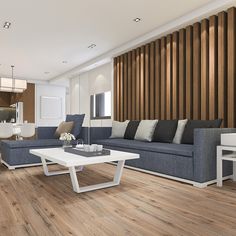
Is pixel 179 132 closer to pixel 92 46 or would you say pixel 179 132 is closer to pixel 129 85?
pixel 129 85

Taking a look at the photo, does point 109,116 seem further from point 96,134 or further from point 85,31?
point 85,31

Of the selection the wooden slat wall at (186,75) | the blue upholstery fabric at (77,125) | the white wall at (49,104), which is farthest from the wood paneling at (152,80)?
the white wall at (49,104)

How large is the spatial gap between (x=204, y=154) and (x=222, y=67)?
4.87 feet

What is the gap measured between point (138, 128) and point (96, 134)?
95 centimetres

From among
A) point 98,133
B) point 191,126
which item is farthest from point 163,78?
point 98,133

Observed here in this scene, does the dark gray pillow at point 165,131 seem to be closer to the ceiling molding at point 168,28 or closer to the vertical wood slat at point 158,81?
the vertical wood slat at point 158,81

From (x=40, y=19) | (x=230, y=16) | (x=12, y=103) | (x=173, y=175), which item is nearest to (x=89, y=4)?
(x=40, y=19)

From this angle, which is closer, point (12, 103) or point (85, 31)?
point (85, 31)

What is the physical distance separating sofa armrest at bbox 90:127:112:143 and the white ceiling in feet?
6.34

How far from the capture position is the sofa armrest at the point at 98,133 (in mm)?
4777

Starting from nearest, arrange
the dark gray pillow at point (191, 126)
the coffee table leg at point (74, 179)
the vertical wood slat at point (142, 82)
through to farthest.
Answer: the coffee table leg at point (74, 179) → the dark gray pillow at point (191, 126) → the vertical wood slat at point (142, 82)

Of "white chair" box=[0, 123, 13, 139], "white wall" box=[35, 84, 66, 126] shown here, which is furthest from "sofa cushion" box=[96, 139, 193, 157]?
"white wall" box=[35, 84, 66, 126]

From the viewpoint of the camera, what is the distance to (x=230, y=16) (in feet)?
11.3

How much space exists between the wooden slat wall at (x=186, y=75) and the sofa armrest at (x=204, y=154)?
72cm
